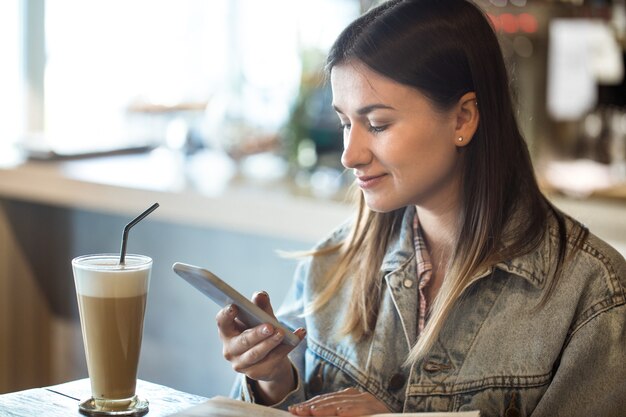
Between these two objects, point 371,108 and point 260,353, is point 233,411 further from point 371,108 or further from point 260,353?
Result: point 371,108

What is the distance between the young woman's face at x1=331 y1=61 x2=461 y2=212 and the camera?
5.31 ft

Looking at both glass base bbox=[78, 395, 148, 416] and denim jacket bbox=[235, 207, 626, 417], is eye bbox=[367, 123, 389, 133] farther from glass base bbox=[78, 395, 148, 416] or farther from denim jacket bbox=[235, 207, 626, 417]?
glass base bbox=[78, 395, 148, 416]

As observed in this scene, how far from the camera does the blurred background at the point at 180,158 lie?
3287mm

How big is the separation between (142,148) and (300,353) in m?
2.46

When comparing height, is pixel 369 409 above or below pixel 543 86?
below

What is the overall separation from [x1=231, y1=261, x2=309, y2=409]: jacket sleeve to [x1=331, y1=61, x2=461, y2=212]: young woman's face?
1.15 ft

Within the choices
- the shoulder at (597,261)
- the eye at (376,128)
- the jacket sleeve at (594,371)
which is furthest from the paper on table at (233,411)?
the eye at (376,128)

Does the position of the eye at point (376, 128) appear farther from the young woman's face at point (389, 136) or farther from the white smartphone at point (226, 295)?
the white smartphone at point (226, 295)

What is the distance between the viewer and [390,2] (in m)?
1.72

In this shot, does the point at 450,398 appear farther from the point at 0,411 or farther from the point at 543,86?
the point at 543,86

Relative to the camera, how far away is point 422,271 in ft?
5.86

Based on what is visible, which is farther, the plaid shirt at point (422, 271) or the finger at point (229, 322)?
the plaid shirt at point (422, 271)

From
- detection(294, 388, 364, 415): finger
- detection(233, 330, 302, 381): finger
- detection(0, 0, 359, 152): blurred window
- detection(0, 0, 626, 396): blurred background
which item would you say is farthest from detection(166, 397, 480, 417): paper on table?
detection(0, 0, 359, 152): blurred window

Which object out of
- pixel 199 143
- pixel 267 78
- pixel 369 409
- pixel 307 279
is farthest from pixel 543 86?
pixel 369 409
